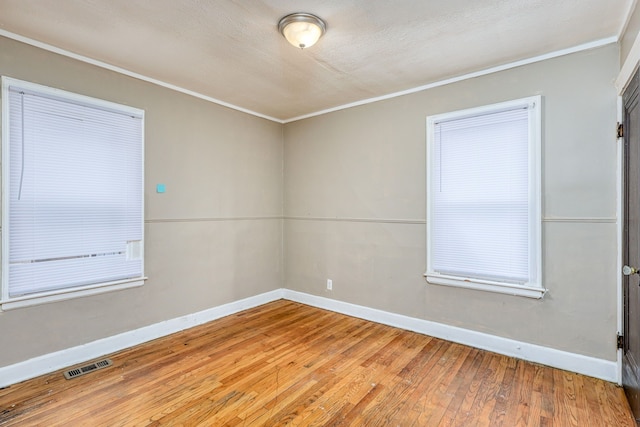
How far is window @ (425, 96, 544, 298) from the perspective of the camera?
108 inches

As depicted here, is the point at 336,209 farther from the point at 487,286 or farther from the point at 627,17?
the point at 627,17

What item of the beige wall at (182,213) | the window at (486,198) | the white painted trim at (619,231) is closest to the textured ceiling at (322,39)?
the beige wall at (182,213)

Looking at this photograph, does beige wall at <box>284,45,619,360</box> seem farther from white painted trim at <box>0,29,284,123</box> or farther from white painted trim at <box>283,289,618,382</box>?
white painted trim at <box>0,29,284,123</box>

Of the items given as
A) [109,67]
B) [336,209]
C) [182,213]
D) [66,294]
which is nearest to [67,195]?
[66,294]

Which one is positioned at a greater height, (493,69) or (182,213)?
(493,69)

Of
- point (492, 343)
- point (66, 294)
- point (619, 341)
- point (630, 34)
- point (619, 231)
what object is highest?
point (630, 34)

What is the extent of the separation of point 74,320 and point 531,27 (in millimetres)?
4139

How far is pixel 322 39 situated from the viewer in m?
2.40

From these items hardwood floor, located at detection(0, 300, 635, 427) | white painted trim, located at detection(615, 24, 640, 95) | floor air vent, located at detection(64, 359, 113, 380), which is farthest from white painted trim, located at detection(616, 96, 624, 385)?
floor air vent, located at detection(64, 359, 113, 380)

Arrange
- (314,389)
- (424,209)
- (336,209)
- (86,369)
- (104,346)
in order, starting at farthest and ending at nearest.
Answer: (336,209) → (424,209) → (104,346) → (86,369) → (314,389)

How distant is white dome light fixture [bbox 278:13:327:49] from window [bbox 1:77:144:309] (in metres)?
1.74

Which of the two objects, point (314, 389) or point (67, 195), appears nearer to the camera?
point (314, 389)

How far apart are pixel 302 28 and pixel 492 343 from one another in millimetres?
3025

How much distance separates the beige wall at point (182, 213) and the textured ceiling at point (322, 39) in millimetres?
246
